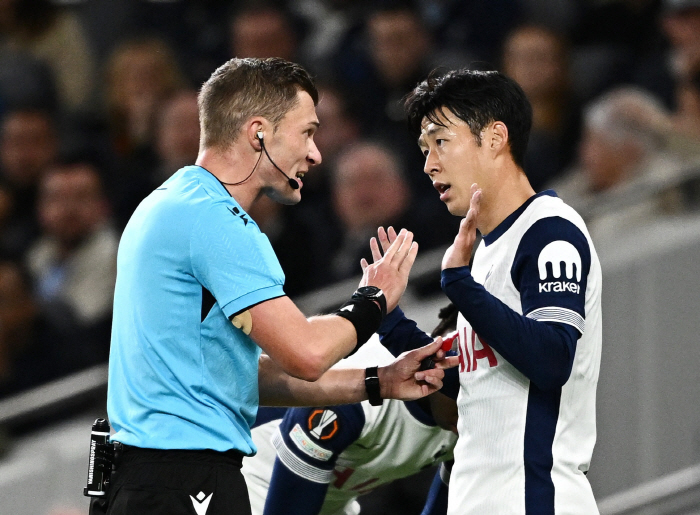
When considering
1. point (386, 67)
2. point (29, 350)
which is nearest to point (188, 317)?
point (29, 350)

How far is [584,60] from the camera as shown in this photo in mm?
5762

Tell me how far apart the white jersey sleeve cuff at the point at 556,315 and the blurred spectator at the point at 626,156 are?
261cm

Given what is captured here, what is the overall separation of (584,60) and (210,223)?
3796 millimetres

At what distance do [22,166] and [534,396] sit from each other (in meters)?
4.30

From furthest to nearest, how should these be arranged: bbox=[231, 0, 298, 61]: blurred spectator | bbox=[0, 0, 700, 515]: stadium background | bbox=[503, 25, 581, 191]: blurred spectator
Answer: bbox=[231, 0, 298, 61]: blurred spectator, bbox=[503, 25, 581, 191]: blurred spectator, bbox=[0, 0, 700, 515]: stadium background

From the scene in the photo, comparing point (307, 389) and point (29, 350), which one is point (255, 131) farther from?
point (29, 350)

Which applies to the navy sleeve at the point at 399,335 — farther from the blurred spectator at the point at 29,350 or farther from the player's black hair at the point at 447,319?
the blurred spectator at the point at 29,350

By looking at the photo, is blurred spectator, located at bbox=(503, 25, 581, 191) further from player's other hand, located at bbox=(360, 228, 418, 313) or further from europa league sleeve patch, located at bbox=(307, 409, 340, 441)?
player's other hand, located at bbox=(360, 228, 418, 313)

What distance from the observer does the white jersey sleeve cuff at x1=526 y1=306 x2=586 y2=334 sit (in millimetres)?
2383

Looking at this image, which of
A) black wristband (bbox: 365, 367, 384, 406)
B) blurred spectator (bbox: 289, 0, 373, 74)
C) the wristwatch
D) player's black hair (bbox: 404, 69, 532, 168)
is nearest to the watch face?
the wristwatch

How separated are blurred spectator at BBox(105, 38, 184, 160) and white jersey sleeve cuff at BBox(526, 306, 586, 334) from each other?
413 cm

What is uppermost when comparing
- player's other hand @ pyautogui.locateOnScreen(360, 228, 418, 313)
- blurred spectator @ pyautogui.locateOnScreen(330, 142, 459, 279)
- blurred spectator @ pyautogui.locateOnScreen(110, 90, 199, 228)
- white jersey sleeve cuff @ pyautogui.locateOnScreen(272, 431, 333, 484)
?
blurred spectator @ pyautogui.locateOnScreen(110, 90, 199, 228)

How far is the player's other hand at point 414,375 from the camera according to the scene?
277 cm

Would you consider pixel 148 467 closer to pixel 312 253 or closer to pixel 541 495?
pixel 541 495
